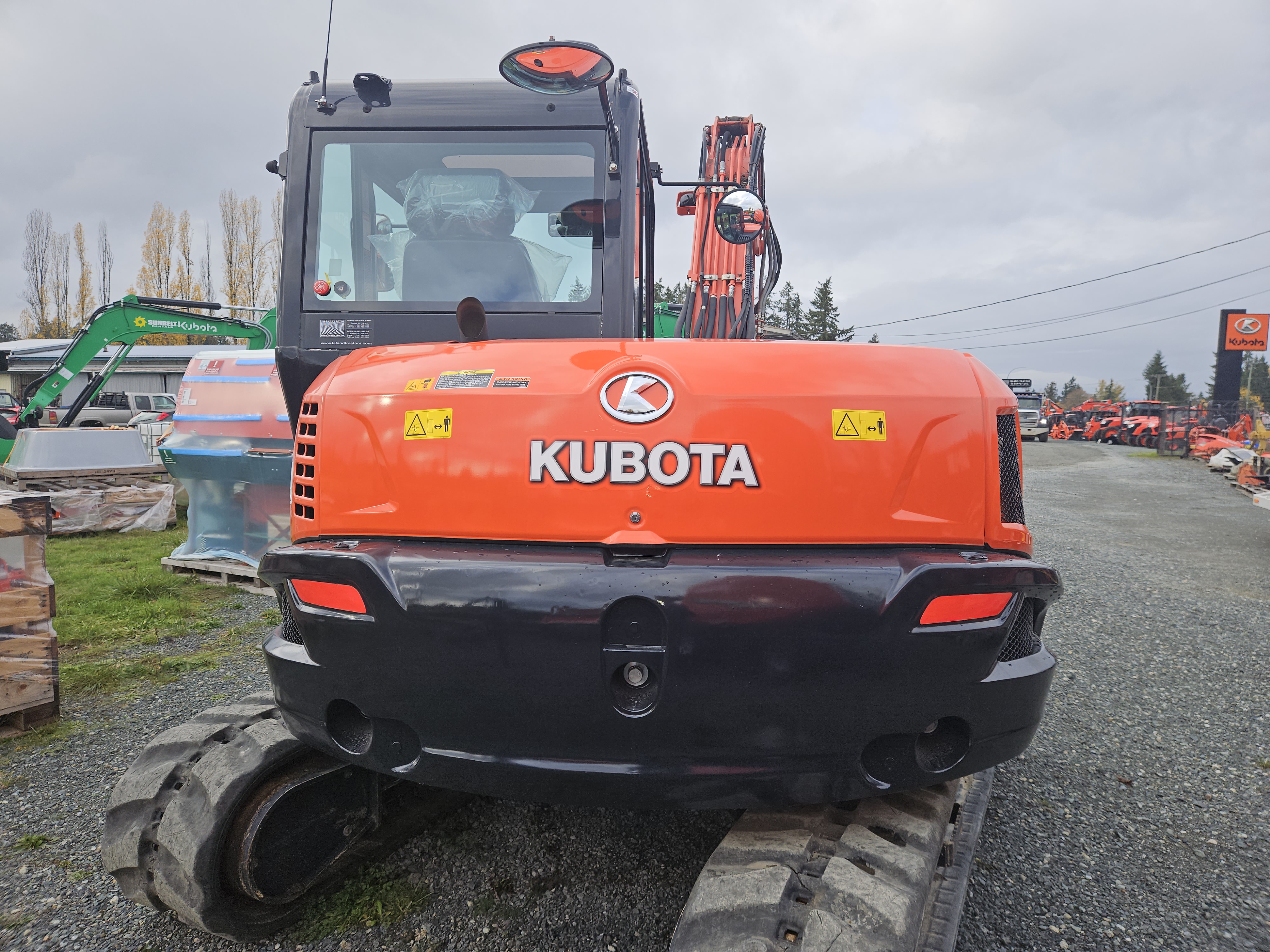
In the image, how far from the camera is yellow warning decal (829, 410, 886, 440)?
166 centimetres

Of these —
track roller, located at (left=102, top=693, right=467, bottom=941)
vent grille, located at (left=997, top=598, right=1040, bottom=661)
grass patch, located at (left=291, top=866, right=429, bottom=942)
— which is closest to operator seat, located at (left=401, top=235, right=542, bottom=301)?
track roller, located at (left=102, top=693, right=467, bottom=941)

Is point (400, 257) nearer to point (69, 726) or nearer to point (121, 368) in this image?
point (69, 726)

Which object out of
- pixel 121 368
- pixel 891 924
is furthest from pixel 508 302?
pixel 121 368

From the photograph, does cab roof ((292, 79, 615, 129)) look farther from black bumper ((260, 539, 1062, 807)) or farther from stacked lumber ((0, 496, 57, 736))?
stacked lumber ((0, 496, 57, 736))

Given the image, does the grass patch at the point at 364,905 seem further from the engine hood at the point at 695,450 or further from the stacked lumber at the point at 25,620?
the stacked lumber at the point at 25,620

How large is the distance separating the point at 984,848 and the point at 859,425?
6.16ft

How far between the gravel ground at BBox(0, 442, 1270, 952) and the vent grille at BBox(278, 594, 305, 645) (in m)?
0.91

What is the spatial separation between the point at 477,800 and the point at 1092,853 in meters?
2.21

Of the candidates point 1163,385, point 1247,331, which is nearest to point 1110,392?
point 1163,385

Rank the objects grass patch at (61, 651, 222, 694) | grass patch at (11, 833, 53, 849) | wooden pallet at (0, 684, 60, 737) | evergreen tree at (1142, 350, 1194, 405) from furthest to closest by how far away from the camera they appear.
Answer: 1. evergreen tree at (1142, 350, 1194, 405)
2. grass patch at (61, 651, 222, 694)
3. wooden pallet at (0, 684, 60, 737)
4. grass patch at (11, 833, 53, 849)

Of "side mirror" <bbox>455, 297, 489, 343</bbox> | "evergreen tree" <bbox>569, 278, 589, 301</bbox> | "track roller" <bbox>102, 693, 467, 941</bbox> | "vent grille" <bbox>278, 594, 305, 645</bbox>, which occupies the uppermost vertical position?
"evergreen tree" <bbox>569, 278, 589, 301</bbox>

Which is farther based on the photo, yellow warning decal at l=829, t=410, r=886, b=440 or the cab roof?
the cab roof

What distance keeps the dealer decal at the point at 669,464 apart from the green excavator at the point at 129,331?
28.1ft

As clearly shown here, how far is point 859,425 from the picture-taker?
5.47ft
